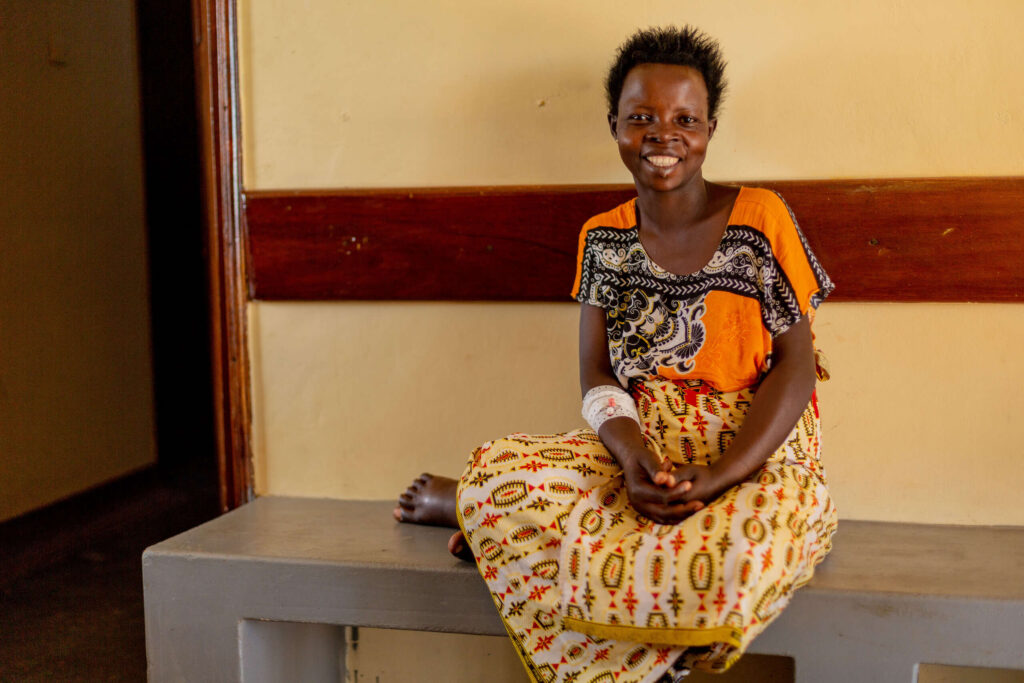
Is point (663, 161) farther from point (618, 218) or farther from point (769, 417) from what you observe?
point (769, 417)

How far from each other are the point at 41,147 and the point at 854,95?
265 centimetres

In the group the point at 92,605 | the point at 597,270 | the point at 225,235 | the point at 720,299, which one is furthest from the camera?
the point at 92,605

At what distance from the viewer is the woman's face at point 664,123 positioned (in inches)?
57.1

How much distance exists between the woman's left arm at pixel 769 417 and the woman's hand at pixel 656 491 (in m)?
0.02

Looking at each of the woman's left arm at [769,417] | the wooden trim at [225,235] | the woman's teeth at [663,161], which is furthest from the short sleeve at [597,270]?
the wooden trim at [225,235]

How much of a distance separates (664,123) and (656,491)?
64 cm

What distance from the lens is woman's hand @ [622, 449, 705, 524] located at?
1.31m

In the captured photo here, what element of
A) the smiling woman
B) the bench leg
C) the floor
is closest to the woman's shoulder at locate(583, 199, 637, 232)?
the smiling woman

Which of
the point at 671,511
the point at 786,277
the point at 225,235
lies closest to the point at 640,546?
the point at 671,511

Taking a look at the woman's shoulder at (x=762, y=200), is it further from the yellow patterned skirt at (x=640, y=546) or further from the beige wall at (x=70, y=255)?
the beige wall at (x=70, y=255)

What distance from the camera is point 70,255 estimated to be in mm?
3055

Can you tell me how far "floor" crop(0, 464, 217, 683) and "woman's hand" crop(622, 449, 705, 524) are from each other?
135 centimetres

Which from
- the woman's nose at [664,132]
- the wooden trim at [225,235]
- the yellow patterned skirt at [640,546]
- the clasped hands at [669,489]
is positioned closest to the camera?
the yellow patterned skirt at [640,546]

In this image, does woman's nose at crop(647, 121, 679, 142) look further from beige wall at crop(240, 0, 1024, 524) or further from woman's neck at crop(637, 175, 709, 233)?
beige wall at crop(240, 0, 1024, 524)
